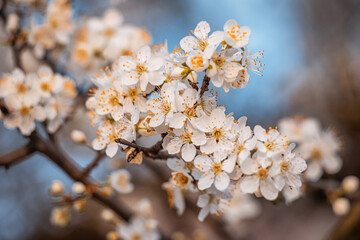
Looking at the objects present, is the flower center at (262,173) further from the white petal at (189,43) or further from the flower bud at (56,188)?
the flower bud at (56,188)

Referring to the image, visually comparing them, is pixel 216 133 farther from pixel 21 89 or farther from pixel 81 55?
pixel 81 55

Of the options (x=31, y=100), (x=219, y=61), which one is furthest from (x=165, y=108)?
(x=31, y=100)

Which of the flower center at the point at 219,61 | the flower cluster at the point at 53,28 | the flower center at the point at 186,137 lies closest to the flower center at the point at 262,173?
the flower center at the point at 186,137

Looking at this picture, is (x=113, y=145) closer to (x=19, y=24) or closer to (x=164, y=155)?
(x=164, y=155)

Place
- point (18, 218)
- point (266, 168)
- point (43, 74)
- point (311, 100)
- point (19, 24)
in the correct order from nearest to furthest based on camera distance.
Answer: point (266, 168) < point (43, 74) < point (19, 24) < point (18, 218) < point (311, 100)

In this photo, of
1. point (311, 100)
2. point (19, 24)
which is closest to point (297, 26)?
point (311, 100)

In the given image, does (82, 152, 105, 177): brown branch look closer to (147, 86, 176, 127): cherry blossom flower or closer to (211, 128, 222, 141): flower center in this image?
(147, 86, 176, 127): cherry blossom flower
